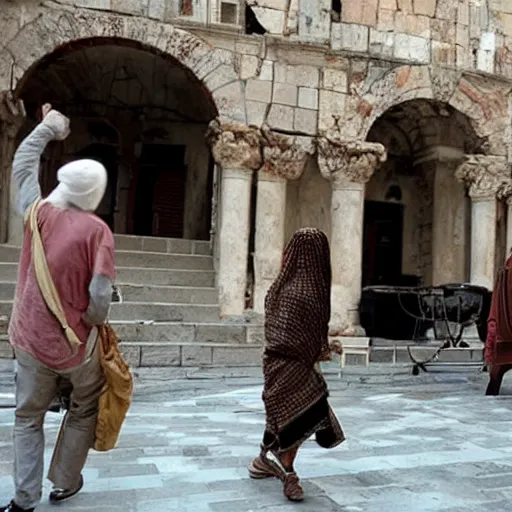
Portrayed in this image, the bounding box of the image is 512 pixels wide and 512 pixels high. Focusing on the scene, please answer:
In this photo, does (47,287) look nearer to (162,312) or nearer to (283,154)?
(162,312)

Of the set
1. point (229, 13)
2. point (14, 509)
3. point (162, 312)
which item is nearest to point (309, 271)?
point (14, 509)

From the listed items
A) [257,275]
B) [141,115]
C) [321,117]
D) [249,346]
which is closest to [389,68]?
[321,117]

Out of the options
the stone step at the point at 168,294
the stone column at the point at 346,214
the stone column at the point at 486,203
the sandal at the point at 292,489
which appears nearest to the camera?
the sandal at the point at 292,489

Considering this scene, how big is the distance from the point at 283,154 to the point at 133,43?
276 centimetres

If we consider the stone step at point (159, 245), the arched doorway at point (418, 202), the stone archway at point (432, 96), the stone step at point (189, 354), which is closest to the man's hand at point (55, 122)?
the stone step at point (189, 354)

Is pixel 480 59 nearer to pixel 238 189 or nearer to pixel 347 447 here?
pixel 238 189

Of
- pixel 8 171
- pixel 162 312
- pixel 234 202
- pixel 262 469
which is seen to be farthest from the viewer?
pixel 8 171

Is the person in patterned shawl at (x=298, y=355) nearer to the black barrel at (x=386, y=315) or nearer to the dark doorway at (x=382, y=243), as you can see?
the black barrel at (x=386, y=315)

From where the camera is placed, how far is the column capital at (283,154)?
32.2 feet

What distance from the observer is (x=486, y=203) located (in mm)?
11203

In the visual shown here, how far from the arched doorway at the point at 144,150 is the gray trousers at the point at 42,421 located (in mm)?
11170

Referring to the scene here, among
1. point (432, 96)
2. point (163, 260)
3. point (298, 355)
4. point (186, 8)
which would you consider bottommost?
point (298, 355)

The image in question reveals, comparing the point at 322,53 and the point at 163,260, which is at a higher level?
the point at 322,53

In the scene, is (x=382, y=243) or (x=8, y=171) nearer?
(x=8, y=171)
